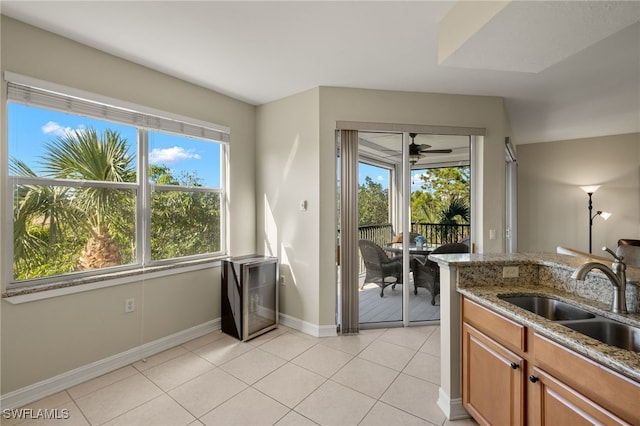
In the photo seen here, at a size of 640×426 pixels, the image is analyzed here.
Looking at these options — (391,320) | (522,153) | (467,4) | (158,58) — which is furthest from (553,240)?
(158,58)

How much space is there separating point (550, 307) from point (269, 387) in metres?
2.06

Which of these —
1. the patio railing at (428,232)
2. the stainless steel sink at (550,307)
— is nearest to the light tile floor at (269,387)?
the stainless steel sink at (550,307)

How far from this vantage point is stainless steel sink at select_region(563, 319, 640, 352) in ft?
4.41

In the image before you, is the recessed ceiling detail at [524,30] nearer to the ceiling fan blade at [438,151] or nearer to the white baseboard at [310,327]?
the ceiling fan blade at [438,151]

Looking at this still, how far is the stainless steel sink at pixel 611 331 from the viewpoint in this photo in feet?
4.41

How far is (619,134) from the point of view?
5.16m

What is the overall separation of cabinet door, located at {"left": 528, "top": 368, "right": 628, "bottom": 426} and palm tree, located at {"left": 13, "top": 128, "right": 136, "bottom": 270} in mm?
3228

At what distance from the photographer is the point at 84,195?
2.47m

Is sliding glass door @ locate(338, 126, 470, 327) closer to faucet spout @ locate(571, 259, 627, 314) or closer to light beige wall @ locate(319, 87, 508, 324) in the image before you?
light beige wall @ locate(319, 87, 508, 324)

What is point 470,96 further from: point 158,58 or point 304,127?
point 158,58

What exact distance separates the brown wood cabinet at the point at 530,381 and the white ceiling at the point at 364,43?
168cm

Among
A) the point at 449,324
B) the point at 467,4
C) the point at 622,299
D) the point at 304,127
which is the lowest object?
the point at 449,324

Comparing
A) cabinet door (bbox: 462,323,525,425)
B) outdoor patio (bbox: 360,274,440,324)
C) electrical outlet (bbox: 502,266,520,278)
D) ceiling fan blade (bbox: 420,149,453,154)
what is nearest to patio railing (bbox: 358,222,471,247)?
outdoor patio (bbox: 360,274,440,324)

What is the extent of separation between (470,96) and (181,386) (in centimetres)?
422
